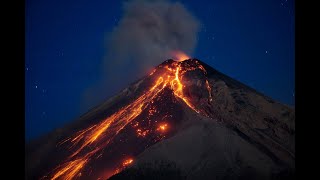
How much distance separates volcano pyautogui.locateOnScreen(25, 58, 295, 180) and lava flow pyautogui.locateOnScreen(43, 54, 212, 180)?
0.07 m

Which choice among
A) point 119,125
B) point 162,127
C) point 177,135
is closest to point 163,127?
point 162,127

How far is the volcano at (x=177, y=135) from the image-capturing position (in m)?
21.2

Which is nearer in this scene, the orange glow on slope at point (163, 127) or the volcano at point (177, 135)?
the volcano at point (177, 135)

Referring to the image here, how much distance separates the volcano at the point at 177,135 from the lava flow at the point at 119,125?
0.22ft

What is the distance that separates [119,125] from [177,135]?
5.06 meters

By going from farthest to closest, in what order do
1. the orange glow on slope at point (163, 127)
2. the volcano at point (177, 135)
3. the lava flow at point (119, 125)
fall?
the orange glow on slope at point (163, 127), the lava flow at point (119, 125), the volcano at point (177, 135)

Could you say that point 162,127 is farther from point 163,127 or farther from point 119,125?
point 119,125

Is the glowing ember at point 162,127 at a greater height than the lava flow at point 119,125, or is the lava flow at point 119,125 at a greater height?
the lava flow at point 119,125

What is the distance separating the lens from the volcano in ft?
69.4

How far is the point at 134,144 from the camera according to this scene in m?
23.6

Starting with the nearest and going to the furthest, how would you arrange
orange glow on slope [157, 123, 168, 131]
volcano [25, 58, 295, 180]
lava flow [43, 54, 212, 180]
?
volcano [25, 58, 295, 180] < lava flow [43, 54, 212, 180] < orange glow on slope [157, 123, 168, 131]

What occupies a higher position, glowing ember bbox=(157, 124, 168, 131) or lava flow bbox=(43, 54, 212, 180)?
lava flow bbox=(43, 54, 212, 180)
